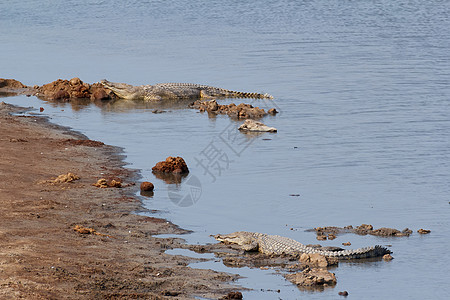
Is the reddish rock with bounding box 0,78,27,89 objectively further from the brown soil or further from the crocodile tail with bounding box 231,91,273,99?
the brown soil

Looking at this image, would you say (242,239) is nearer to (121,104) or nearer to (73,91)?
(121,104)

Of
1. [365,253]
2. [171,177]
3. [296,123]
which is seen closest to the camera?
[365,253]

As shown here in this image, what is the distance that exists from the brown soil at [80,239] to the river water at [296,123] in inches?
21.7

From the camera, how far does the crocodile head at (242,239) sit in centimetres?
918

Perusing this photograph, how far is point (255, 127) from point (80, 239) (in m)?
7.86

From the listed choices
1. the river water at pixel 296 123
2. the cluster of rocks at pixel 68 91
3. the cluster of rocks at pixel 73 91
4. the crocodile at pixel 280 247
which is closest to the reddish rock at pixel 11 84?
the cluster of rocks at pixel 68 91

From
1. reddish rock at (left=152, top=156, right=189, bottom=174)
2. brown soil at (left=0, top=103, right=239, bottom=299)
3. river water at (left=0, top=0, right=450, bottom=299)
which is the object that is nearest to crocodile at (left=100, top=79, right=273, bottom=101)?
river water at (left=0, top=0, right=450, bottom=299)

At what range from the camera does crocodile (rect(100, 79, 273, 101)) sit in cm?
2061

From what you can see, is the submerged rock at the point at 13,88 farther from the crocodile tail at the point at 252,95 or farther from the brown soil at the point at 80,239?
the brown soil at the point at 80,239

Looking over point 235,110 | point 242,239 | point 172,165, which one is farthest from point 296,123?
point 242,239

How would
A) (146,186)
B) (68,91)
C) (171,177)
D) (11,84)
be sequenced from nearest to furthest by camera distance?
1. (146,186)
2. (171,177)
3. (68,91)
4. (11,84)

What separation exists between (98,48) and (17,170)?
63.1 ft

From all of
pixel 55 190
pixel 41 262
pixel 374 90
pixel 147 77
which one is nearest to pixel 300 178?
pixel 55 190

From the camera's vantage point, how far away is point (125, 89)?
2081cm
